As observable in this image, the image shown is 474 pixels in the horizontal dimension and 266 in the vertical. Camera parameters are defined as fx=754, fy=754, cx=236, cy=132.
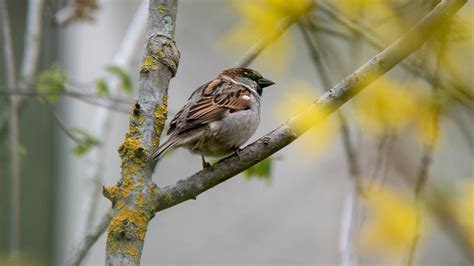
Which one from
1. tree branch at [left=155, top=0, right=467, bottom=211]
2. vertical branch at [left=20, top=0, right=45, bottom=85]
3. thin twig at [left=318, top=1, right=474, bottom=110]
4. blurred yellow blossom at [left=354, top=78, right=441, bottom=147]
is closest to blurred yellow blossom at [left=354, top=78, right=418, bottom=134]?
blurred yellow blossom at [left=354, top=78, right=441, bottom=147]

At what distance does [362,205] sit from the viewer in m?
3.62

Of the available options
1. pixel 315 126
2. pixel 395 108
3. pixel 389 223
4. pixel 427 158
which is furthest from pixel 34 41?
pixel 427 158

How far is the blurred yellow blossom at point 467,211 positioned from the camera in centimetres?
350

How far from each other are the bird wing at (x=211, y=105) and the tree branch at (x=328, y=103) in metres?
0.92

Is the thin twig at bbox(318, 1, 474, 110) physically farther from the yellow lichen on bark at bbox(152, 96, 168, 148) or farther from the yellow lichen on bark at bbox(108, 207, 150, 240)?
the yellow lichen on bark at bbox(108, 207, 150, 240)

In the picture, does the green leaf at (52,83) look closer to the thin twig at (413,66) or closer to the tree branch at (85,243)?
the tree branch at (85,243)

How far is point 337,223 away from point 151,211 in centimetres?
553

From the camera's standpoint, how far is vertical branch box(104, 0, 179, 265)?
2209mm

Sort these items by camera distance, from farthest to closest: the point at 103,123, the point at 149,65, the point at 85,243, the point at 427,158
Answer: the point at 103,123, the point at 427,158, the point at 85,243, the point at 149,65

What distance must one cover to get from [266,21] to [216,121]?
53cm

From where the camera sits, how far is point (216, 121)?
361 cm

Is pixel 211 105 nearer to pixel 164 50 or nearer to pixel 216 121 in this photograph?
pixel 216 121

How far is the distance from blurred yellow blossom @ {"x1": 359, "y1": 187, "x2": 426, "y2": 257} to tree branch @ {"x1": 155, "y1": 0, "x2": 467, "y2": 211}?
4.13ft

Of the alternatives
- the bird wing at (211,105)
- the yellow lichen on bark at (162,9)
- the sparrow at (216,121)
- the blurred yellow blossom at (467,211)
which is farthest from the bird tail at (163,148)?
the blurred yellow blossom at (467,211)
